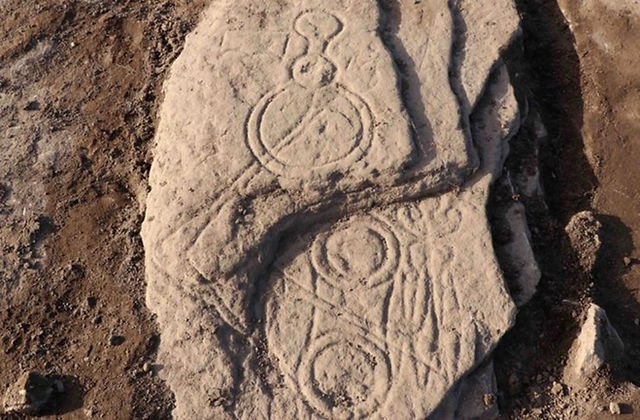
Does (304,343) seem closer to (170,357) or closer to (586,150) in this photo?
(170,357)

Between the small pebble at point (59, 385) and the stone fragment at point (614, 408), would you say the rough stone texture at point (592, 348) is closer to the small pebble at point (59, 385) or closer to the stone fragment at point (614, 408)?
the stone fragment at point (614, 408)

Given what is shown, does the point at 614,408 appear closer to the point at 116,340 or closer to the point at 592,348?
the point at 592,348

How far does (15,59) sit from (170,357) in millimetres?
2840

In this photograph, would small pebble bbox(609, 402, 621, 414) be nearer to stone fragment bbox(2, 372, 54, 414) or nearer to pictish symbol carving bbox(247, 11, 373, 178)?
pictish symbol carving bbox(247, 11, 373, 178)

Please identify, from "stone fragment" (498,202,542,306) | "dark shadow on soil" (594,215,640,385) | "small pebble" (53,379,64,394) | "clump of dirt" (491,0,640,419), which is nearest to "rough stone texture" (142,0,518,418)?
"stone fragment" (498,202,542,306)

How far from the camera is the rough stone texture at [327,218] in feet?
10.8

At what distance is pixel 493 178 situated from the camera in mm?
3723

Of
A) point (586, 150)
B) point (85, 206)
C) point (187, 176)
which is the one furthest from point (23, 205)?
point (586, 150)

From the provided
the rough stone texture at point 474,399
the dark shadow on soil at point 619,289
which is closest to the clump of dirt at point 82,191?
the rough stone texture at point 474,399

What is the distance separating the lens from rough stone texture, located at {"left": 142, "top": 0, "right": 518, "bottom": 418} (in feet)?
10.8

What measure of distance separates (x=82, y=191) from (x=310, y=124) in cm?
162

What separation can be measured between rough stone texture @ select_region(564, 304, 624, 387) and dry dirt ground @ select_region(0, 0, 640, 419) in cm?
7

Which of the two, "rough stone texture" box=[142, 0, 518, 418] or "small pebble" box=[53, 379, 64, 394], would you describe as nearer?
"rough stone texture" box=[142, 0, 518, 418]

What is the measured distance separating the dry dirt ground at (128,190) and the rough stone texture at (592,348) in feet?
0.24
